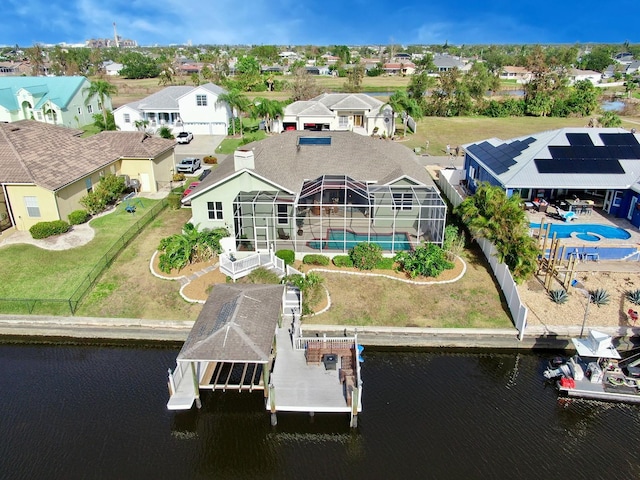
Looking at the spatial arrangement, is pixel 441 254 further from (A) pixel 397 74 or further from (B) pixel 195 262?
(A) pixel 397 74

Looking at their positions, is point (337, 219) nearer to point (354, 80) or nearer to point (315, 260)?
point (315, 260)

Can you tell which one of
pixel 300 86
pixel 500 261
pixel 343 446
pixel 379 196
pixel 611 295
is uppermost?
pixel 300 86

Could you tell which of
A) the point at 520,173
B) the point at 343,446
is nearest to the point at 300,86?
the point at 520,173

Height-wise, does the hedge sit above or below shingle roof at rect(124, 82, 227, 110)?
below

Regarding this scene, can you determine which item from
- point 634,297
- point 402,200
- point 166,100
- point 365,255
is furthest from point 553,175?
point 166,100

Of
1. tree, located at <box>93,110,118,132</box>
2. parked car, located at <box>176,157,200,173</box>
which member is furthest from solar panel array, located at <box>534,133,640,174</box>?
tree, located at <box>93,110,118,132</box>

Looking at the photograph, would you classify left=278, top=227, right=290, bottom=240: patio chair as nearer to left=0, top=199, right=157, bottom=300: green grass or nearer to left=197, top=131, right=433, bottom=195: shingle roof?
left=197, top=131, right=433, bottom=195: shingle roof
